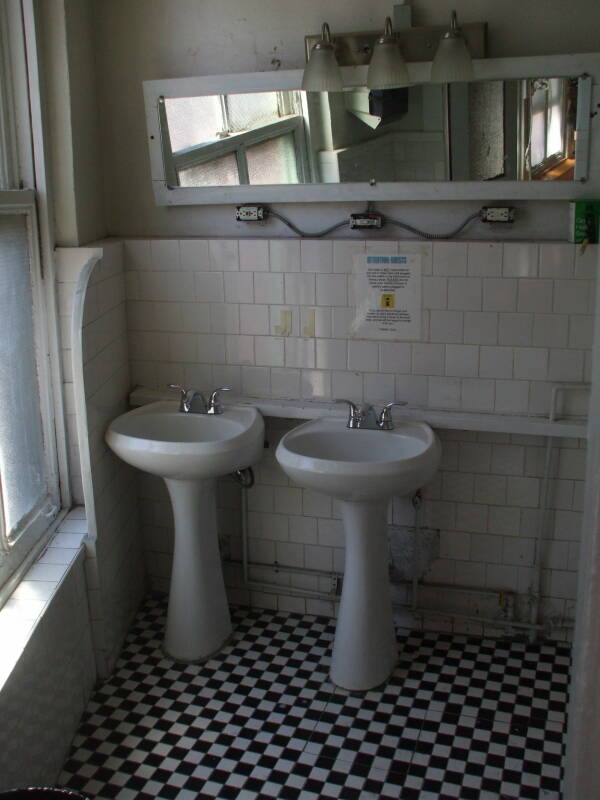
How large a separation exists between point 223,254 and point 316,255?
38 centimetres

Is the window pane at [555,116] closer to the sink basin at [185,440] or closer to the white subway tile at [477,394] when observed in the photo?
the white subway tile at [477,394]

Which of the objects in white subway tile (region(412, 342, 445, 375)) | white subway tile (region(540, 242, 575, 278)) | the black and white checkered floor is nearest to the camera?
the black and white checkered floor

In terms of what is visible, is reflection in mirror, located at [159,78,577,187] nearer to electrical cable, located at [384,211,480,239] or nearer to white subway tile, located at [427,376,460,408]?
electrical cable, located at [384,211,480,239]

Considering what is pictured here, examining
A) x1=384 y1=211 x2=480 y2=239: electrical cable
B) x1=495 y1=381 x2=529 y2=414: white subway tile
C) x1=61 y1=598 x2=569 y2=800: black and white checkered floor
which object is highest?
x1=384 y1=211 x2=480 y2=239: electrical cable

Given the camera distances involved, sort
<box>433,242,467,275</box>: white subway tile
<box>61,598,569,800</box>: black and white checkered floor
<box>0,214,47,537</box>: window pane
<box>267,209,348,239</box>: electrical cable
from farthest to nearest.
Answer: <box>267,209,348,239</box>: electrical cable < <box>433,242,467,275</box>: white subway tile < <box>0,214,47,537</box>: window pane < <box>61,598,569,800</box>: black and white checkered floor

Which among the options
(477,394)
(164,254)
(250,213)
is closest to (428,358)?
(477,394)

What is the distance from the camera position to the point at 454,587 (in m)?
3.65

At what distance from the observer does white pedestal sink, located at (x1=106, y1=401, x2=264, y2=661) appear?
131 inches

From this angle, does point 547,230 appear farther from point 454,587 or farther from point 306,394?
point 454,587

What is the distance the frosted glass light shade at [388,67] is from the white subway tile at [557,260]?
78cm

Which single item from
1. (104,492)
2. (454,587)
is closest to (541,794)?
(454,587)

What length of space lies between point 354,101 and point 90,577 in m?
1.99

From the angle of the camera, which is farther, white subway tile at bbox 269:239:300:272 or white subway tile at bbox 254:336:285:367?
white subway tile at bbox 254:336:285:367

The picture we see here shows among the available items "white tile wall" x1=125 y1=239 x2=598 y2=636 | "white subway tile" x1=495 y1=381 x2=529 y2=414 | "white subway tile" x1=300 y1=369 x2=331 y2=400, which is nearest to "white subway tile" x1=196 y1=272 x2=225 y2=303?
"white tile wall" x1=125 y1=239 x2=598 y2=636
